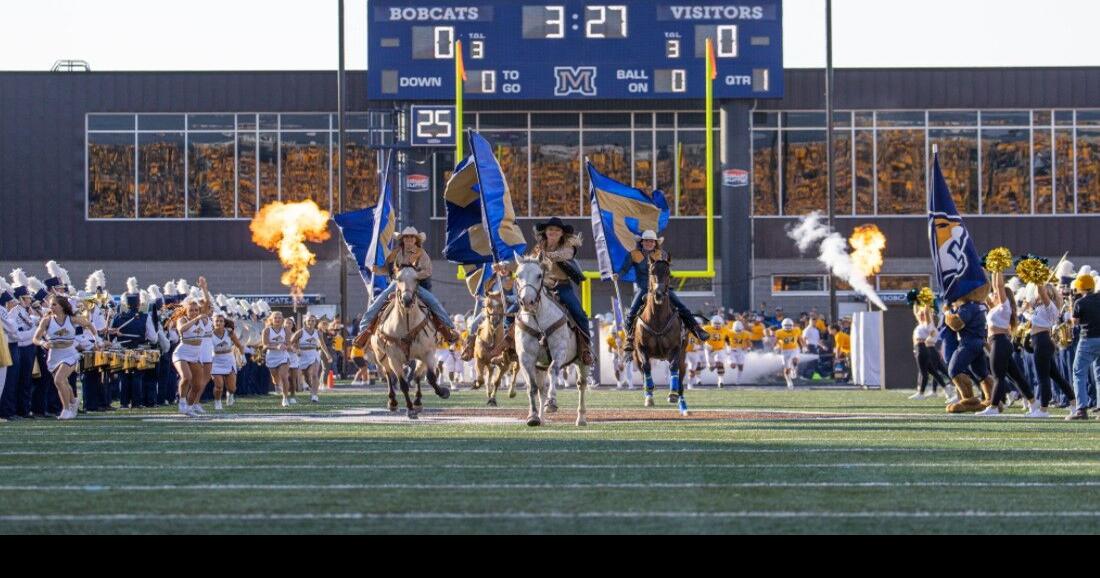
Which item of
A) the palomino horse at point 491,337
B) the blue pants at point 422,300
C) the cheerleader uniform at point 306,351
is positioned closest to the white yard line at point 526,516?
the blue pants at point 422,300

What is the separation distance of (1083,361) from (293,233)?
127 ft

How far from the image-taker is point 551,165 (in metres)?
59.8

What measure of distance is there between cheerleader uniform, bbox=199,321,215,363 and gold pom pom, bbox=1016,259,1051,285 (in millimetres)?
11525

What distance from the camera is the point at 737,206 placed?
184ft

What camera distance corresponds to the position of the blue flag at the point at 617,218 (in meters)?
27.4

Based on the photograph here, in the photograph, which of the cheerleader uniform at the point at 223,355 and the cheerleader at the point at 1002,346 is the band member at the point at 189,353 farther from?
the cheerleader at the point at 1002,346

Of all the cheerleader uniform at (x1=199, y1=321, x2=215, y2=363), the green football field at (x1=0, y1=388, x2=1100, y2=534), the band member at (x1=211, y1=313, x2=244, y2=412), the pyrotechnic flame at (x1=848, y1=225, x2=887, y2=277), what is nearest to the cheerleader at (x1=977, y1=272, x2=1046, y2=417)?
the green football field at (x1=0, y1=388, x2=1100, y2=534)

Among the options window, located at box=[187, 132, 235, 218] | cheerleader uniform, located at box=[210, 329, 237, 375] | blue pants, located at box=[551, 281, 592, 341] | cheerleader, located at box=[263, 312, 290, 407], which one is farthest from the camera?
window, located at box=[187, 132, 235, 218]

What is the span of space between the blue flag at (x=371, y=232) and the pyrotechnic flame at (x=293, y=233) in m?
25.7

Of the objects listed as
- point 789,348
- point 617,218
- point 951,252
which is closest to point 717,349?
point 789,348

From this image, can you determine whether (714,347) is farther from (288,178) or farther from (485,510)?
(485,510)

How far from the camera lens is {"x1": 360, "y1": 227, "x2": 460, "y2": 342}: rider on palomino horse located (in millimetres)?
21969

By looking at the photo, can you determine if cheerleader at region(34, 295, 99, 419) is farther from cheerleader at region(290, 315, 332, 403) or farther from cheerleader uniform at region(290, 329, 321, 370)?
cheerleader uniform at region(290, 329, 321, 370)
